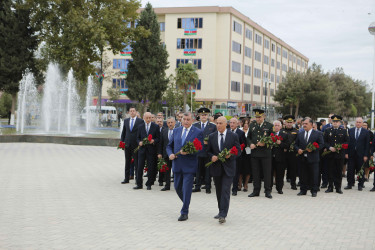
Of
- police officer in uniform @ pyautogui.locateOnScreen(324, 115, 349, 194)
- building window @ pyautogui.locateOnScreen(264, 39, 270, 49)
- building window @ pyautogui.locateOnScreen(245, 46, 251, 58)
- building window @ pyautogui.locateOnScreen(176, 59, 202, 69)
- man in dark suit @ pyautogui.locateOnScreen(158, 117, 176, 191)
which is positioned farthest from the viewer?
building window @ pyautogui.locateOnScreen(264, 39, 270, 49)

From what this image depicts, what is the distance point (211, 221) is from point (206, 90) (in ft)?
203

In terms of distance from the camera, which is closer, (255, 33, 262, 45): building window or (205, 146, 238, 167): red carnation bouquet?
(205, 146, 238, 167): red carnation bouquet

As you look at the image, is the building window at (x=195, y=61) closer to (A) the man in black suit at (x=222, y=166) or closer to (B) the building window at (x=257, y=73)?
(B) the building window at (x=257, y=73)

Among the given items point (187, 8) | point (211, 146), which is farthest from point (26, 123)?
point (211, 146)

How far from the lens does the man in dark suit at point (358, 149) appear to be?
1252 cm

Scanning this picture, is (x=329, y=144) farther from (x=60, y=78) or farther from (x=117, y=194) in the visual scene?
(x=60, y=78)

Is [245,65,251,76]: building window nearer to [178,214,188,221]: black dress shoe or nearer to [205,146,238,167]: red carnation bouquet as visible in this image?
[205,146,238,167]: red carnation bouquet

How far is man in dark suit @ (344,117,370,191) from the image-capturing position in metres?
12.5

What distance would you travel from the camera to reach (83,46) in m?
29.4

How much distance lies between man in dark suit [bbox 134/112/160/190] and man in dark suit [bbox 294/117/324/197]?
3643mm

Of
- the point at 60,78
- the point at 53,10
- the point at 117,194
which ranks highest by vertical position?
the point at 53,10

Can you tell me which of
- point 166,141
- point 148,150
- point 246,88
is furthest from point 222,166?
point 246,88

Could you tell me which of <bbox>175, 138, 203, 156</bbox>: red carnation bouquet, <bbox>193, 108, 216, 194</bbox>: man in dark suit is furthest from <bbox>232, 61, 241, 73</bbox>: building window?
<bbox>175, 138, 203, 156</bbox>: red carnation bouquet

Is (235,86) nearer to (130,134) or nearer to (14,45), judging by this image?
(14,45)
